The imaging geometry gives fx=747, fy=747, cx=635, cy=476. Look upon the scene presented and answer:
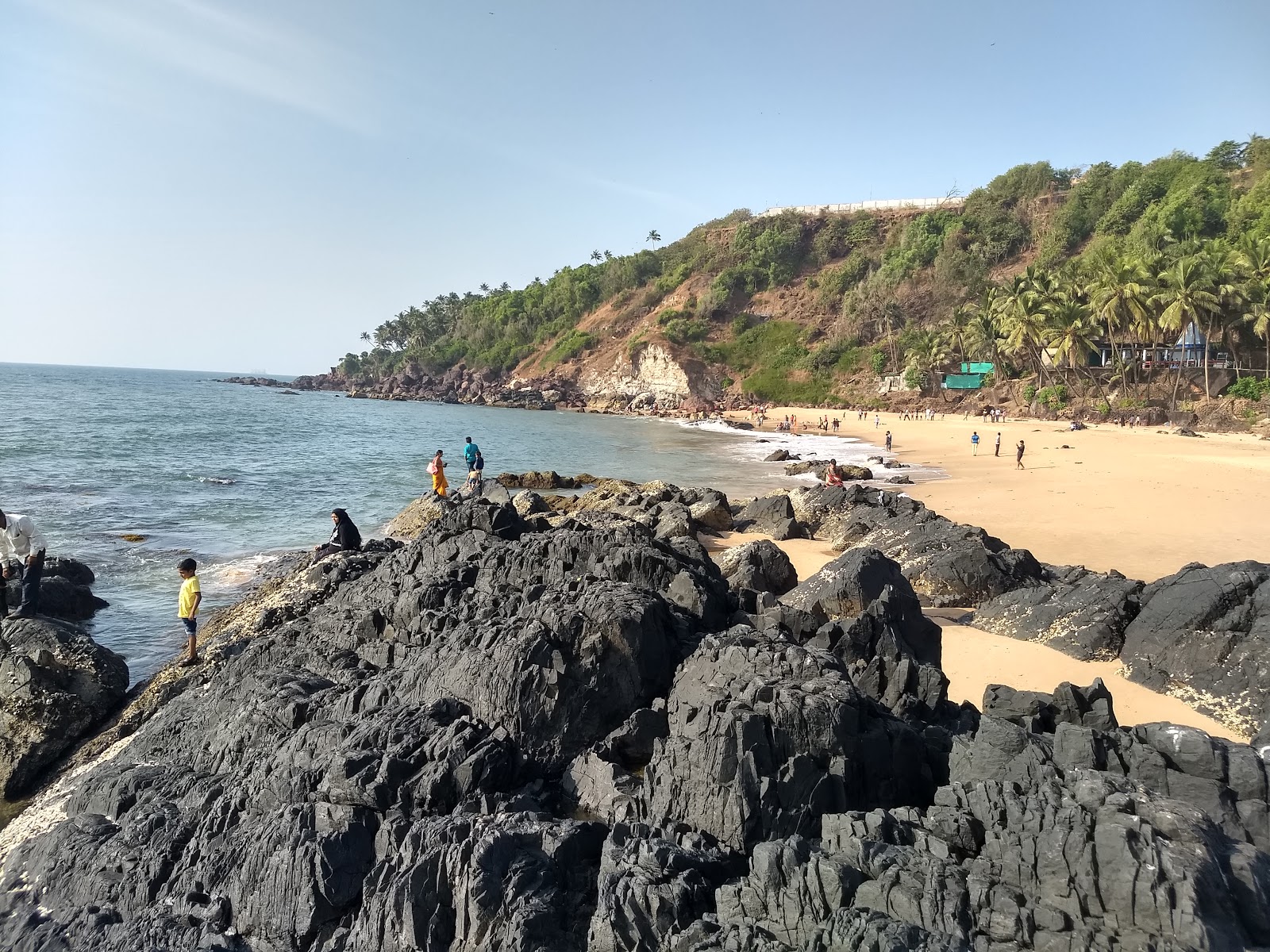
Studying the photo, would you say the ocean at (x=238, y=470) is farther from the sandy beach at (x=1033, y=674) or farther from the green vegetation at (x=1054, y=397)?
the green vegetation at (x=1054, y=397)

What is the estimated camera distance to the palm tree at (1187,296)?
39.7 metres

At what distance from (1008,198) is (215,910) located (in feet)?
314

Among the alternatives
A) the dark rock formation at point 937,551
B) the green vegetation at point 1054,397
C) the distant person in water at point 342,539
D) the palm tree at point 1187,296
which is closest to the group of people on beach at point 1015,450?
the green vegetation at point 1054,397

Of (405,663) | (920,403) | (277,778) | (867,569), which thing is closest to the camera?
(277,778)

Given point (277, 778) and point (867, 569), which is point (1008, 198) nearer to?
point (867, 569)

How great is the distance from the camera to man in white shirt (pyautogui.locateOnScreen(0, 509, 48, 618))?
33.7 ft

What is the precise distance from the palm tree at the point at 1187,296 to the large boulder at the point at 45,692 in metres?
48.3

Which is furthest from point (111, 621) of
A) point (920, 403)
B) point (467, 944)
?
point (920, 403)

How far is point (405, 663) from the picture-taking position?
697cm

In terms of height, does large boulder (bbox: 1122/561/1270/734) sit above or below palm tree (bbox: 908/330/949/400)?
below

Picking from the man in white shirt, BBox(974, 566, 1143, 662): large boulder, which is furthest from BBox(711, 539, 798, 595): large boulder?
the man in white shirt

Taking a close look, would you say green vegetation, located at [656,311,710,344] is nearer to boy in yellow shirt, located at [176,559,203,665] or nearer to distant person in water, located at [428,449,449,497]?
distant person in water, located at [428,449,449,497]

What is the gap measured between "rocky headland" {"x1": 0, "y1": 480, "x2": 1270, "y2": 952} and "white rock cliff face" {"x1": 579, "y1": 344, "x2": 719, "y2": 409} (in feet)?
238

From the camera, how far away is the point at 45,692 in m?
8.52
